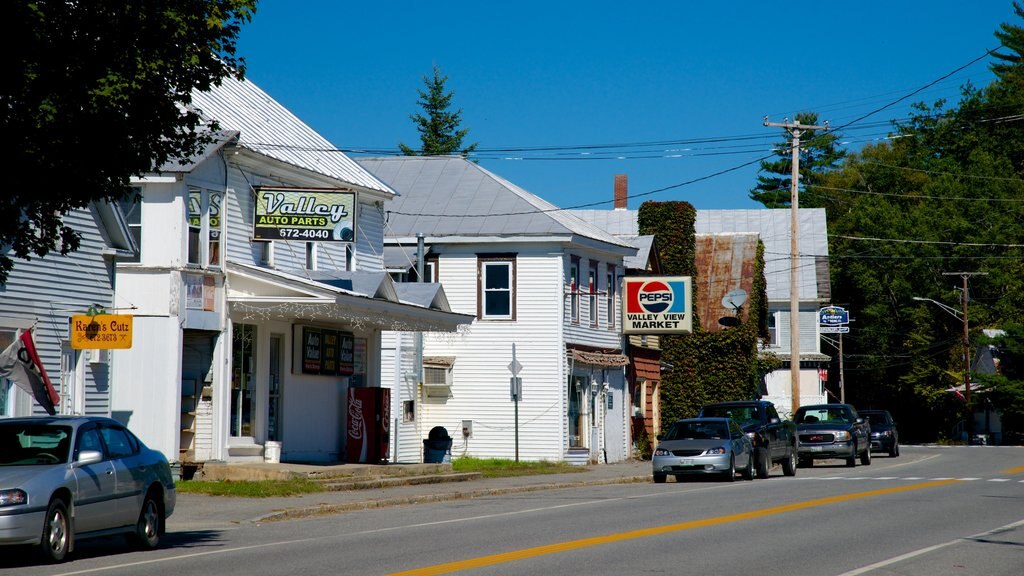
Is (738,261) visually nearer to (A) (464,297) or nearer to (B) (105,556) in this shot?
(A) (464,297)

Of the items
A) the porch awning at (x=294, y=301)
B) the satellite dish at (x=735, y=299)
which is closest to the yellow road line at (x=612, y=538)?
the porch awning at (x=294, y=301)

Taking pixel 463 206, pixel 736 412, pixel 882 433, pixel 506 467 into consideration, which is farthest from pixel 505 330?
pixel 882 433

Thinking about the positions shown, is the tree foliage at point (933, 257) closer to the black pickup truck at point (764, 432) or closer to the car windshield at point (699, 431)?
the black pickup truck at point (764, 432)

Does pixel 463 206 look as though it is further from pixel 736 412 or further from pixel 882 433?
pixel 882 433

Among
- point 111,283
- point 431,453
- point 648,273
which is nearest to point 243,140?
point 111,283

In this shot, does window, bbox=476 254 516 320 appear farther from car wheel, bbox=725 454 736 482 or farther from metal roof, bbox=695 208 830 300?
metal roof, bbox=695 208 830 300

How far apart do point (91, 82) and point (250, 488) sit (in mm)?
11940

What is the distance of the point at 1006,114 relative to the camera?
82.6m

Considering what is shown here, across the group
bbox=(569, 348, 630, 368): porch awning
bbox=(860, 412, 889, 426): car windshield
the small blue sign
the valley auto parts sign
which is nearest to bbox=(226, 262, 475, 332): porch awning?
bbox=(569, 348, 630, 368): porch awning

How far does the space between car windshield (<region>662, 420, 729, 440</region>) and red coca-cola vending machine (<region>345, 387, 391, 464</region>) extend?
6.87 metres

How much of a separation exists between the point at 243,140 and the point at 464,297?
1232cm

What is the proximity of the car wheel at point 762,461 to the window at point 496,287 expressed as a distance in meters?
10.4

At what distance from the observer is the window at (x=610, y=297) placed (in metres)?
43.0

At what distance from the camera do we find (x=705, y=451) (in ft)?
95.1
